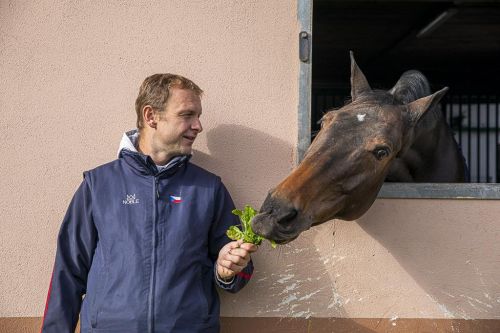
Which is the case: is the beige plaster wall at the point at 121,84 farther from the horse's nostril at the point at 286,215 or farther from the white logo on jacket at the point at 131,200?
the horse's nostril at the point at 286,215

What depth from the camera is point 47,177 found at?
3.04 m

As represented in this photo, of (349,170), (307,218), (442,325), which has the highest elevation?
(349,170)

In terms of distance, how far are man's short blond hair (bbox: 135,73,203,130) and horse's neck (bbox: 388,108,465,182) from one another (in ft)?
3.49

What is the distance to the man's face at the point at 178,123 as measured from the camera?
280cm

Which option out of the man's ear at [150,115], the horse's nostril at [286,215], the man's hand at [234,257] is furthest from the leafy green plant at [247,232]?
the man's ear at [150,115]

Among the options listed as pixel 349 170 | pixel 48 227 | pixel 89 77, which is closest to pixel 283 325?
pixel 349 170

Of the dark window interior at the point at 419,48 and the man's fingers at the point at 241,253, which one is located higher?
the dark window interior at the point at 419,48

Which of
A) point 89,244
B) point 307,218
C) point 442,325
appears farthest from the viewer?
point 442,325

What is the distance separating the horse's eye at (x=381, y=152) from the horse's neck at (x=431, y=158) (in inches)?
21.7

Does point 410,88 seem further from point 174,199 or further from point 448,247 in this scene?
point 174,199

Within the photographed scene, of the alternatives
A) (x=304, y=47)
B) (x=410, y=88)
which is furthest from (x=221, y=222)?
(x=410, y=88)

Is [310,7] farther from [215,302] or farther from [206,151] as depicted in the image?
[215,302]

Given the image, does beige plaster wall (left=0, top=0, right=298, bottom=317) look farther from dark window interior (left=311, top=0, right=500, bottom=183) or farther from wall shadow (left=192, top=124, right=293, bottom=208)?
dark window interior (left=311, top=0, right=500, bottom=183)

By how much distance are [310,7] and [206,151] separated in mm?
811
